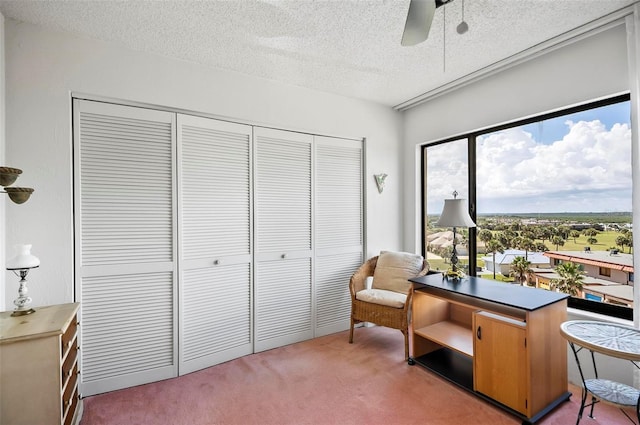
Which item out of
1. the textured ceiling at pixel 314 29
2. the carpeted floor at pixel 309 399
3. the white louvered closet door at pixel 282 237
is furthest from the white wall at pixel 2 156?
the white louvered closet door at pixel 282 237

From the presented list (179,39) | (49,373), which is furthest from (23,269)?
(179,39)

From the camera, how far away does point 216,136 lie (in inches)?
106

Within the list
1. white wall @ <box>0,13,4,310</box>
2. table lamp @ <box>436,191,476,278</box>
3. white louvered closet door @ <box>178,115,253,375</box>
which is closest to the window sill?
table lamp @ <box>436,191,476,278</box>

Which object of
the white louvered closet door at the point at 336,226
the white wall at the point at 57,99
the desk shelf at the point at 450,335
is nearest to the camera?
the white wall at the point at 57,99

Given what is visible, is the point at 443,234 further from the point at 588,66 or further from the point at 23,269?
the point at 23,269

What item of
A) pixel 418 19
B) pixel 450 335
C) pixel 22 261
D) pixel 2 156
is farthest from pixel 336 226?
pixel 2 156

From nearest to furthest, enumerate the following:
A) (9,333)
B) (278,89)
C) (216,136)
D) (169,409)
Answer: (9,333) < (169,409) < (216,136) < (278,89)

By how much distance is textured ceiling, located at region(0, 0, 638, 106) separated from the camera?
190 cm

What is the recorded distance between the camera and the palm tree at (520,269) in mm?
2768

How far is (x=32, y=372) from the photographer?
1.53 meters

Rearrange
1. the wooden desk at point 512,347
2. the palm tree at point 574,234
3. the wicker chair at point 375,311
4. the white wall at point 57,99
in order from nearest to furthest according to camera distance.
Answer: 1. the wooden desk at point 512,347
2. the white wall at point 57,99
3. the palm tree at point 574,234
4. the wicker chair at point 375,311

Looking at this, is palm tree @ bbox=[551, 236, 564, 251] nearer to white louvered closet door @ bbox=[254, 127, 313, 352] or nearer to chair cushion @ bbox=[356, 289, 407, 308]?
chair cushion @ bbox=[356, 289, 407, 308]

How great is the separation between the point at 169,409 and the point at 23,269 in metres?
1.27

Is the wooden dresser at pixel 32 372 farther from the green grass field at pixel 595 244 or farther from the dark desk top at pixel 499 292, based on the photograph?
the green grass field at pixel 595 244
